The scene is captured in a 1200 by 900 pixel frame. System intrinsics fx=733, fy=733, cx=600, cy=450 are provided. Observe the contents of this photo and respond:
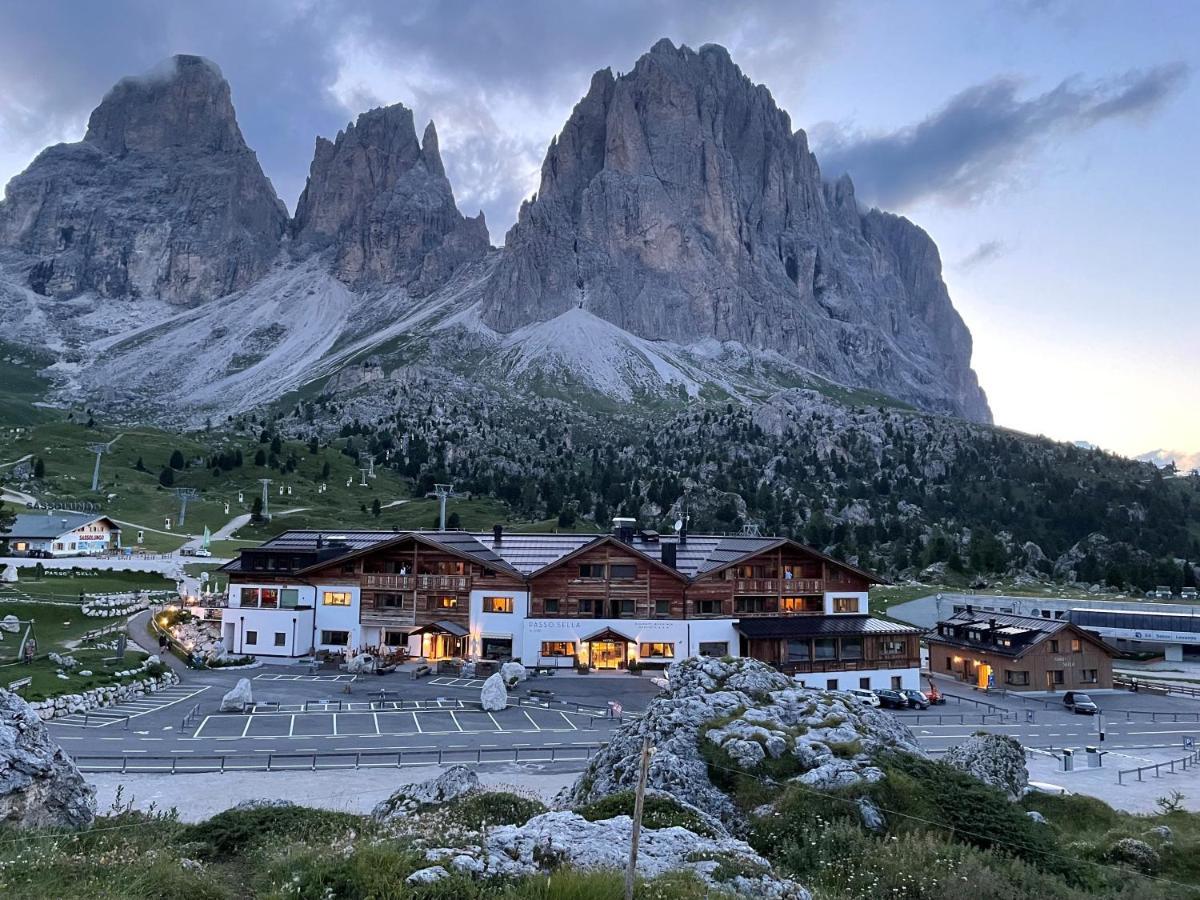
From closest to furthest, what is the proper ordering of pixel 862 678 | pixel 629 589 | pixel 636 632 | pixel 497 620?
pixel 862 678
pixel 636 632
pixel 497 620
pixel 629 589

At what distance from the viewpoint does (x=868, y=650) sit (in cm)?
5931

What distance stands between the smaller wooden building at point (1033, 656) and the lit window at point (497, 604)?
40058 mm

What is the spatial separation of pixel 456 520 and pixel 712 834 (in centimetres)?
11962

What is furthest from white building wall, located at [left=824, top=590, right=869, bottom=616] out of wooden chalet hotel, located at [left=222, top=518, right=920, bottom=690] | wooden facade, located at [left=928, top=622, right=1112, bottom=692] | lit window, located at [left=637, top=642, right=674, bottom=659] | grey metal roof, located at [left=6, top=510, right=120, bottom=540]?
grey metal roof, located at [left=6, top=510, right=120, bottom=540]

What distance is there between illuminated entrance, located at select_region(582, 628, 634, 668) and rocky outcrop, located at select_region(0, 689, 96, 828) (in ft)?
143

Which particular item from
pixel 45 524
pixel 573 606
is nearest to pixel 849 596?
pixel 573 606

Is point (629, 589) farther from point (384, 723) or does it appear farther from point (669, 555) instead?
point (384, 723)

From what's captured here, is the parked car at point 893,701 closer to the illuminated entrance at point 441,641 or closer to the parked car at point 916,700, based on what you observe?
the parked car at point 916,700

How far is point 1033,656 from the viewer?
59.4m

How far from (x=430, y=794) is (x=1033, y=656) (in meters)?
56.4

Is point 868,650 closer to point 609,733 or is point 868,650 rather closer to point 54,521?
point 609,733

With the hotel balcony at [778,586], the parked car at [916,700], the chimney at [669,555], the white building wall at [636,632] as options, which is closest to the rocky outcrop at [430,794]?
the white building wall at [636,632]

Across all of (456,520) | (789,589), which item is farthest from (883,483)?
(789,589)

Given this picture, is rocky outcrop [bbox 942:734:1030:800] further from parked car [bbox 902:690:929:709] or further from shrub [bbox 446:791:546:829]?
parked car [bbox 902:690:929:709]
